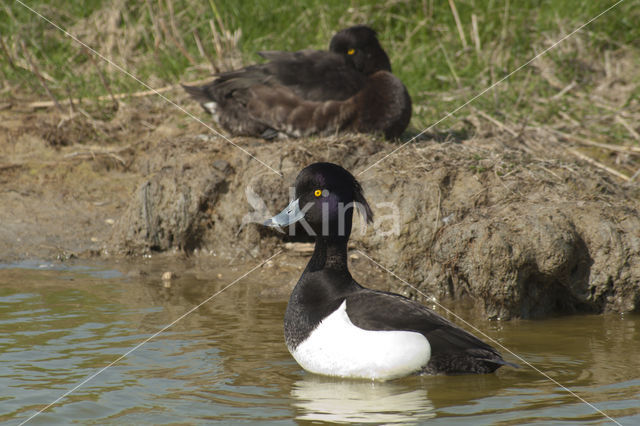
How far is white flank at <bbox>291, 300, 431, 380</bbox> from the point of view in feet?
14.8

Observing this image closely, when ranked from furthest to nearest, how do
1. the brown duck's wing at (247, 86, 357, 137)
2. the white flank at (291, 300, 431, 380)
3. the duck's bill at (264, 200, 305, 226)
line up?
1. the brown duck's wing at (247, 86, 357, 137)
2. the duck's bill at (264, 200, 305, 226)
3. the white flank at (291, 300, 431, 380)

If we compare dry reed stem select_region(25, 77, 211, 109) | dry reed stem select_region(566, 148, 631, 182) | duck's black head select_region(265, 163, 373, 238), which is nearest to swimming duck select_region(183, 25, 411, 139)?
dry reed stem select_region(25, 77, 211, 109)

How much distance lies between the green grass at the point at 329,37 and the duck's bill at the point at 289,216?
14.3 feet

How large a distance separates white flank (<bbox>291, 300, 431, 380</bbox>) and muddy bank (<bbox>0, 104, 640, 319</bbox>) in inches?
54.3

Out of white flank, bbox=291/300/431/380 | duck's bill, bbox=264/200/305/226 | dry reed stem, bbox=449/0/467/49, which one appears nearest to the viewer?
white flank, bbox=291/300/431/380

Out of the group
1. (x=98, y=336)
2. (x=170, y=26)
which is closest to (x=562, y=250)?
(x=98, y=336)

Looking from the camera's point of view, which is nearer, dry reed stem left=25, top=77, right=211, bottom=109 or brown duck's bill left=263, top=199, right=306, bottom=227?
brown duck's bill left=263, top=199, right=306, bottom=227

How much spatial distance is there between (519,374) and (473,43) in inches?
240

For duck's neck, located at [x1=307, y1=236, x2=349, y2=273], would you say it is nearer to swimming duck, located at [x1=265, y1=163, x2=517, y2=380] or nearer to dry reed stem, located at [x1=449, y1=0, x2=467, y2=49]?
swimming duck, located at [x1=265, y1=163, x2=517, y2=380]

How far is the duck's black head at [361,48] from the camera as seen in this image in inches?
320

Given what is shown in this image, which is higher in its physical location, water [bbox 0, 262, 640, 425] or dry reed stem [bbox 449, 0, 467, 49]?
dry reed stem [bbox 449, 0, 467, 49]

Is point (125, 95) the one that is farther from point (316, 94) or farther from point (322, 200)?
point (322, 200)

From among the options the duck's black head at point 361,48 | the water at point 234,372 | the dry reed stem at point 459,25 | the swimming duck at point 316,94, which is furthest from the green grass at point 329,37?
the water at point 234,372

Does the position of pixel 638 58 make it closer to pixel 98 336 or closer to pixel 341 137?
pixel 341 137
